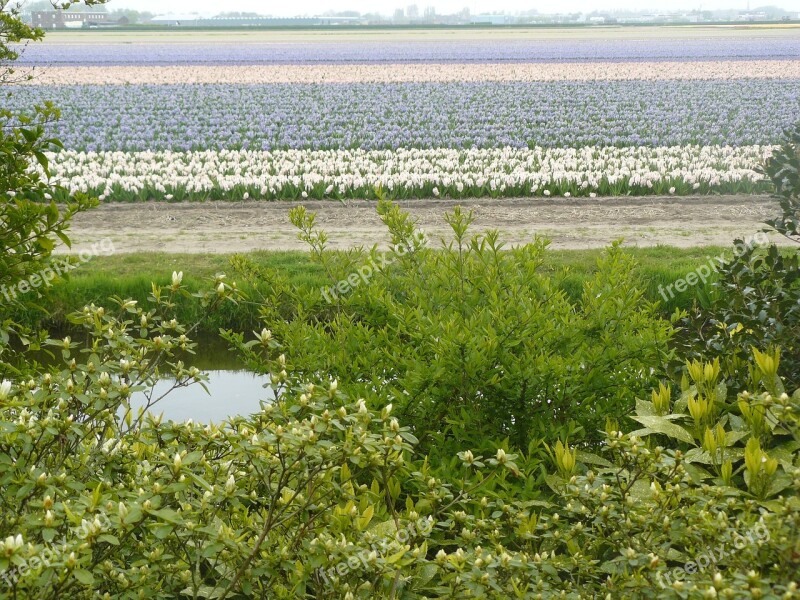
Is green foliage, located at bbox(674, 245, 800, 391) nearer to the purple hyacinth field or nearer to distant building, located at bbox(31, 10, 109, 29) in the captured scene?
the purple hyacinth field

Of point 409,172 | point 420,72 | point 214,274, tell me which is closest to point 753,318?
point 214,274

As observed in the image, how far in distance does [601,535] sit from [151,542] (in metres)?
1.29

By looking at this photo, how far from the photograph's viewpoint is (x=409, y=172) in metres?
13.0

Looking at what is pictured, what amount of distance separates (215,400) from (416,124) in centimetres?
1223

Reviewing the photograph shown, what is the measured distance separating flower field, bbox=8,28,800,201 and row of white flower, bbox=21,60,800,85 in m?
0.09

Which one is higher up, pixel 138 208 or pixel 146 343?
pixel 146 343

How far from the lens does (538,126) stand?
1789 centimetres

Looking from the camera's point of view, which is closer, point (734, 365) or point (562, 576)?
point (562, 576)

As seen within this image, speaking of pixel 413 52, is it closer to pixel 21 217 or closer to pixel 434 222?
pixel 434 222

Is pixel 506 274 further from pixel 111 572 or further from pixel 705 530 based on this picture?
pixel 111 572

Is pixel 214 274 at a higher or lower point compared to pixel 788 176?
lower

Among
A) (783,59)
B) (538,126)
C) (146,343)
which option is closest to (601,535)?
Result: (146,343)

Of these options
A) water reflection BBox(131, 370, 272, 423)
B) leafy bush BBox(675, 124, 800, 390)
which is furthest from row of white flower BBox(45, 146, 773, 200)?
leafy bush BBox(675, 124, 800, 390)

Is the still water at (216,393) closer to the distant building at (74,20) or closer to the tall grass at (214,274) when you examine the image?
the tall grass at (214,274)
